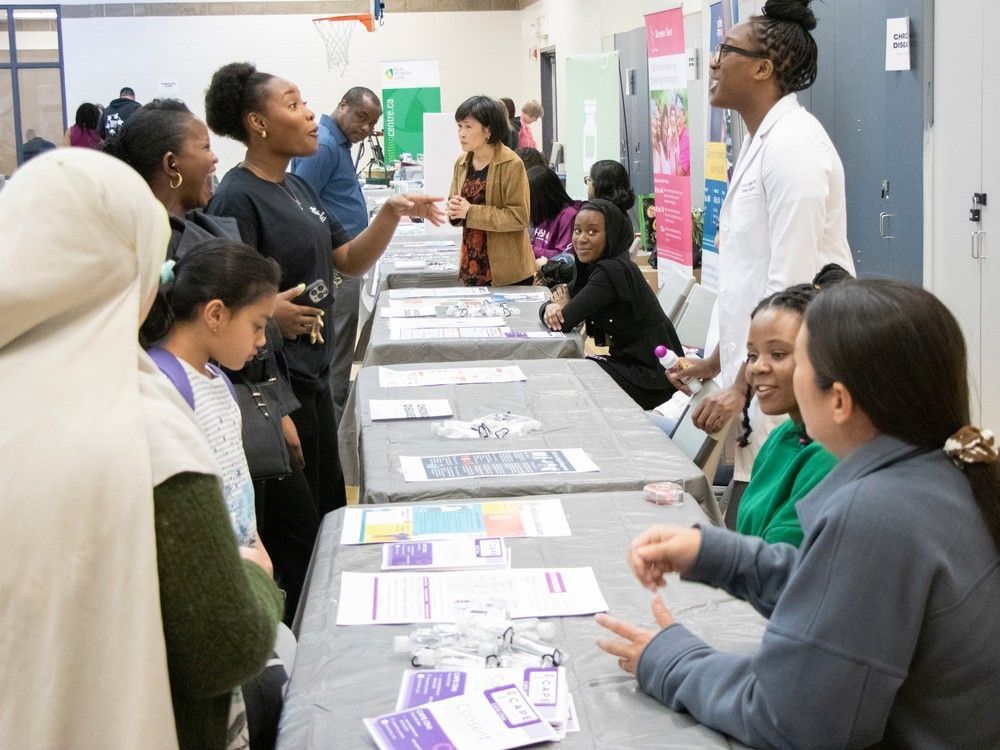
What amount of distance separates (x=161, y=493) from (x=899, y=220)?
4.39 m

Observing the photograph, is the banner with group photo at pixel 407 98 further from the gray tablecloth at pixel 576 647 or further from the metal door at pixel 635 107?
the gray tablecloth at pixel 576 647

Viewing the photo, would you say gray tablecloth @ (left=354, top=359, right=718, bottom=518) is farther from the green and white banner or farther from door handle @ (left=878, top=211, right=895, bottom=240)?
the green and white banner

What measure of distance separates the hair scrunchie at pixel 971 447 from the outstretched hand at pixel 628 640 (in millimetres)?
489

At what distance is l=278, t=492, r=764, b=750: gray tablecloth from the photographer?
4.83 ft

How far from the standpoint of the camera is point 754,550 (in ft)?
5.31

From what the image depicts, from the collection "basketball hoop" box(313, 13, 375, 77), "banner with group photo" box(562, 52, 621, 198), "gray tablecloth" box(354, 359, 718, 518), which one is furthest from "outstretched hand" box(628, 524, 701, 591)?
"basketball hoop" box(313, 13, 375, 77)

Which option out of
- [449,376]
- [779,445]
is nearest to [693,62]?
[449,376]

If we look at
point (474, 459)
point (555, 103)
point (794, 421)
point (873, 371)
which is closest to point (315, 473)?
point (474, 459)

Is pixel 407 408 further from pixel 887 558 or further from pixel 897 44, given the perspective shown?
pixel 897 44

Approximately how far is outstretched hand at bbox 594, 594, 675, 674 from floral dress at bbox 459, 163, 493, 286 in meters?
3.78

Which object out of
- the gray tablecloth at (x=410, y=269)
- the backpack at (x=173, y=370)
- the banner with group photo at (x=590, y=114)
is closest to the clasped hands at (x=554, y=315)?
the gray tablecloth at (x=410, y=269)

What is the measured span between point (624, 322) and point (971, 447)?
3142mm

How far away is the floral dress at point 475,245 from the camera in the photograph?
17.2 feet

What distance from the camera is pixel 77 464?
1230 mm
